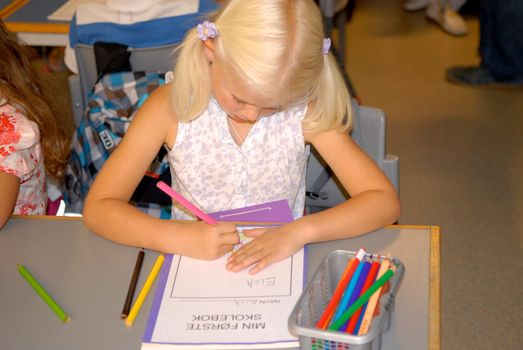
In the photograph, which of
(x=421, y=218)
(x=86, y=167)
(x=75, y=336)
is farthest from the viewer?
(x=421, y=218)

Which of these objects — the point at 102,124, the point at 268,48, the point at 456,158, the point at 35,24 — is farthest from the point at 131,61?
the point at 456,158

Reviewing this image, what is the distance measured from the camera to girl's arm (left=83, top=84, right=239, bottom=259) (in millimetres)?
1196

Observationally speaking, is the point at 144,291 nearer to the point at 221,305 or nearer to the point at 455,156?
the point at 221,305

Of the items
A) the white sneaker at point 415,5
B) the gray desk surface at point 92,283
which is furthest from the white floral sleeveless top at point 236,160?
the white sneaker at point 415,5

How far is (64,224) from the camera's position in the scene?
1.31 meters

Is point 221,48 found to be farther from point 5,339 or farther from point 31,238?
point 5,339

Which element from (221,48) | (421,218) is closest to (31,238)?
(221,48)

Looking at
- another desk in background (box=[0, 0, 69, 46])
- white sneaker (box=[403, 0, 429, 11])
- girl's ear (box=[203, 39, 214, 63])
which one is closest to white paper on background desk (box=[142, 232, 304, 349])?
girl's ear (box=[203, 39, 214, 63])

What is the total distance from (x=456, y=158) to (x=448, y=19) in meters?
1.37

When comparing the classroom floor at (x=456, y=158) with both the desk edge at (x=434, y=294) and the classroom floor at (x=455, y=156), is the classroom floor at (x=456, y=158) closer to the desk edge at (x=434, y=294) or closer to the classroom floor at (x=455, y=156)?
the classroom floor at (x=455, y=156)

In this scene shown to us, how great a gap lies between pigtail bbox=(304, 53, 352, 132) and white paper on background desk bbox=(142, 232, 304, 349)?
1.12 feet

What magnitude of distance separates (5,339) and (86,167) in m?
1.05

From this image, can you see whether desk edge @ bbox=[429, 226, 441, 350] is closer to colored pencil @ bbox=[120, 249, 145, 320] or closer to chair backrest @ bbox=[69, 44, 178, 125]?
colored pencil @ bbox=[120, 249, 145, 320]

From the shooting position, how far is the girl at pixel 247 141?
120 centimetres
